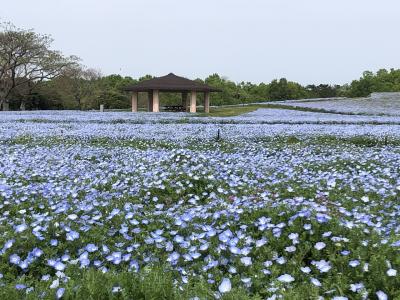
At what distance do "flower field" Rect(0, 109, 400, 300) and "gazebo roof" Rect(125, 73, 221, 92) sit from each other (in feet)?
107

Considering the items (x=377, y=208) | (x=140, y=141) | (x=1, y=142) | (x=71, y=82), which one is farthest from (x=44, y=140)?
(x=71, y=82)

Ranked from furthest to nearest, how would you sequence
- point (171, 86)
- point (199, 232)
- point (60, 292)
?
point (171, 86) < point (199, 232) < point (60, 292)

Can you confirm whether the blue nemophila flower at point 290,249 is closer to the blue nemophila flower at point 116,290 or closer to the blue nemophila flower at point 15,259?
the blue nemophila flower at point 116,290

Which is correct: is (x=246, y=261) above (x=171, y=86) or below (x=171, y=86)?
below

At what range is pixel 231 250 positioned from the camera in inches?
141

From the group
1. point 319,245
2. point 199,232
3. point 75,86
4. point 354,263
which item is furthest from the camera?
point 75,86

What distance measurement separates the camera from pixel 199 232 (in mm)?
4242

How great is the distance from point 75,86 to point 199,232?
61238 millimetres

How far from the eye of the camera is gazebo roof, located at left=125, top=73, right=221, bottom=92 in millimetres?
40125

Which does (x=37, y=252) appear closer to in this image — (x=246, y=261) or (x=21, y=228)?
(x=21, y=228)

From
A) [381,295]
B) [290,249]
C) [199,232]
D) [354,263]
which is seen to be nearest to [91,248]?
[199,232]

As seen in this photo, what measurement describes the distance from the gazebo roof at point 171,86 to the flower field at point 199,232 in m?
32.5

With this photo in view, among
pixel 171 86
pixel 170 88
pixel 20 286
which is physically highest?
pixel 171 86

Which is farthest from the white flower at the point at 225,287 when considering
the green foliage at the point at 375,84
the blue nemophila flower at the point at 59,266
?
the green foliage at the point at 375,84
